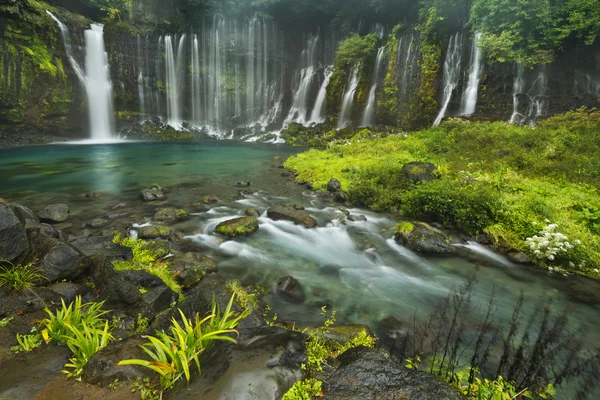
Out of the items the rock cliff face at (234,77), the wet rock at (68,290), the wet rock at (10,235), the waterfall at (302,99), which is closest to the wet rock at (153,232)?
the wet rock at (10,235)

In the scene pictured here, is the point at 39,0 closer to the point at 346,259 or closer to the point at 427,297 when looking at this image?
the point at 346,259

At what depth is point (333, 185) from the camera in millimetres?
12711

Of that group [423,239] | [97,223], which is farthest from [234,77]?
[423,239]

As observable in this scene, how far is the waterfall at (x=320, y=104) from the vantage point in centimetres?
3856

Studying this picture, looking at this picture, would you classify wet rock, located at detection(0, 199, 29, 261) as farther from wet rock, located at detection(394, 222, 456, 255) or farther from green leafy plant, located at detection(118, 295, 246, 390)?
wet rock, located at detection(394, 222, 456, 255)

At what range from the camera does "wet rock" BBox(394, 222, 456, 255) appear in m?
7.59

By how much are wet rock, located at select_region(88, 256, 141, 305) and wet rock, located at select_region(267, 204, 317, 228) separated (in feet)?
17.9

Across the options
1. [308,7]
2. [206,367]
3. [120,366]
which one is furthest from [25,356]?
[308,7]

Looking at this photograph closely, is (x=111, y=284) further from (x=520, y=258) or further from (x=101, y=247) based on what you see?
(x=520, y=258)

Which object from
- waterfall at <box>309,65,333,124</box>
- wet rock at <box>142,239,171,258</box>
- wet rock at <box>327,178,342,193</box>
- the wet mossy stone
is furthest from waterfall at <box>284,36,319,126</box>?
wet rock at <box>142,239,171,258</box>

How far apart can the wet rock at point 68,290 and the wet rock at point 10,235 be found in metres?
0.85

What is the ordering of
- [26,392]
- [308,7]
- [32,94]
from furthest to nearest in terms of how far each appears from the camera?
1. [308,7]
2. [32,94]
3. [26,392]

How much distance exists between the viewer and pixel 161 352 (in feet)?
9.30

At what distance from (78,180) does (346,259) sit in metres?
14.5
